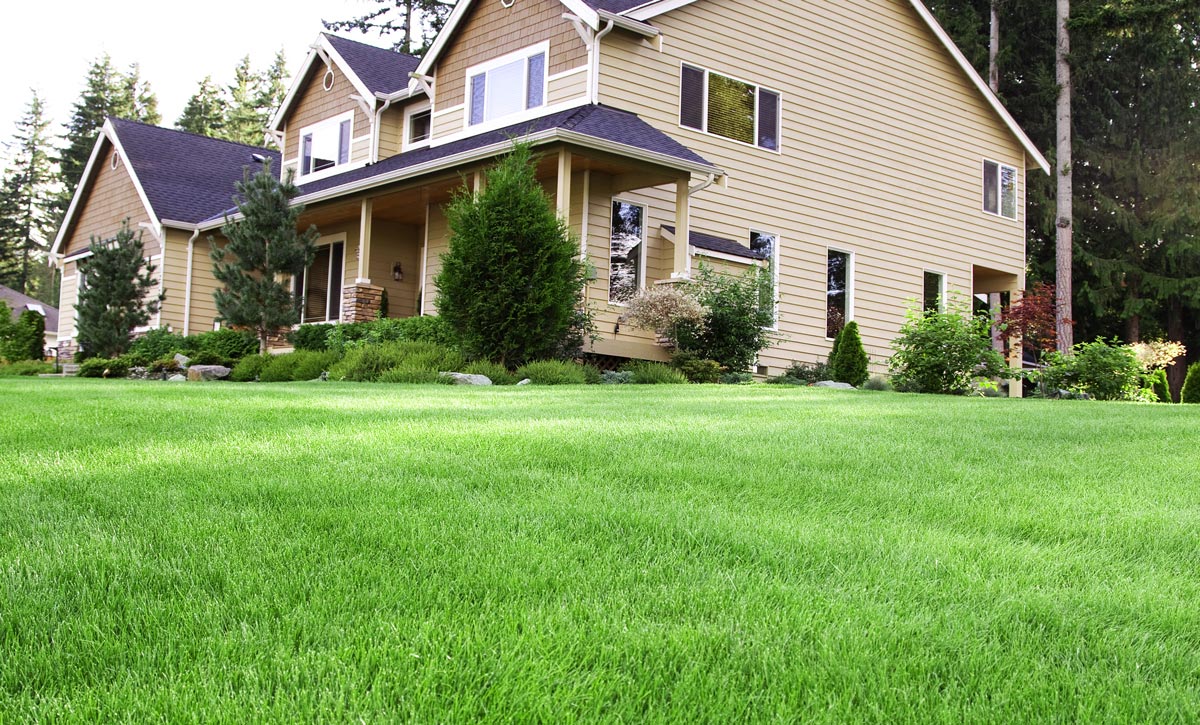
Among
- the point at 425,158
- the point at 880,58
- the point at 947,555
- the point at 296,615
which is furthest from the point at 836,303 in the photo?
the point at 296,615

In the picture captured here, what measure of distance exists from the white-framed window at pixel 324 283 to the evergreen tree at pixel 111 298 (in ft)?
8.88

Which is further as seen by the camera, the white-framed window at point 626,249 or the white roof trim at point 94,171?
the white roof trim at point 94,171

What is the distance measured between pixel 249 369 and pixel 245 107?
36.3 meters

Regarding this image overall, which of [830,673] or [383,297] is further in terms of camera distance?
[383,297]

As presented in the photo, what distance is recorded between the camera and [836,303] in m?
17.0

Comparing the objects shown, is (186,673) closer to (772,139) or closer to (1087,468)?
(1087,468)

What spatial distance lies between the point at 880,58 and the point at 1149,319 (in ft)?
42.8

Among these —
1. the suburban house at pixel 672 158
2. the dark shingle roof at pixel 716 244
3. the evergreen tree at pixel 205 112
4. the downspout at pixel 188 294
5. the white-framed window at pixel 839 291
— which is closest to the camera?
the suburban house at pixel 672 158

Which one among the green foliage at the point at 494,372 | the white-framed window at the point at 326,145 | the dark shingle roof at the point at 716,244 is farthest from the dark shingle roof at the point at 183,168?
the green foliage at the point at 494,372

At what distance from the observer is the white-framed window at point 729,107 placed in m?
15.3

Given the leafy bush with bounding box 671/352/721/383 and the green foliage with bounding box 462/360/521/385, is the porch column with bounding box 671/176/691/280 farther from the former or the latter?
the green foliage with bounding box 462/360/521/385

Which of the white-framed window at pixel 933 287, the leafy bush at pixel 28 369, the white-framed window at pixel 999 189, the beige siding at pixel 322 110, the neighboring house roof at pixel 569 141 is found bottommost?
the leafy bush at pixel 28 369

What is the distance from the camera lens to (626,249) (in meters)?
14.2

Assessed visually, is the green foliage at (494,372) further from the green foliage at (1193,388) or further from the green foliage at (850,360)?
the green foliage at (1193,388)
